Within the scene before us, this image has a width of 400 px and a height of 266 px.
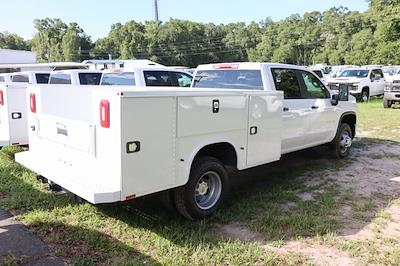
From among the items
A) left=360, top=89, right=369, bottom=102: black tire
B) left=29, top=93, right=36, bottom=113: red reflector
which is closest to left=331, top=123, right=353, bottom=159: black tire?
left=29, top=93, right=36, bottom=113: red reflector

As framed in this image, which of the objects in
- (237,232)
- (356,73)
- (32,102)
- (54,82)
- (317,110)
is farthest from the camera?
(356,73)

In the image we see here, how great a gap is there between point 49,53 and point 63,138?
11472cm

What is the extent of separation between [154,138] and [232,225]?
1.53m

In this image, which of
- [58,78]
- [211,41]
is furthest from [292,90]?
[211,41]

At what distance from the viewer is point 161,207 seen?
513 cm

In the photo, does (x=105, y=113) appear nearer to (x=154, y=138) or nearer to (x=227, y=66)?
(x=154, y=138)

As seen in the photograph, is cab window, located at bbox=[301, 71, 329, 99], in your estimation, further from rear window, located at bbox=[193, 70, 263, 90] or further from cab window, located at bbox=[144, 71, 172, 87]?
cab window, located at bbox=[144, 71, 172, 87]

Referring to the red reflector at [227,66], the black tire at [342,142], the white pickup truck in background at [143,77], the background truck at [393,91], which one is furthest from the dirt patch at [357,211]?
the background truck at [393,91]

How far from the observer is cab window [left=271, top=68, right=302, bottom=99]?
6.25 meters

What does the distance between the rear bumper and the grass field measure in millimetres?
596

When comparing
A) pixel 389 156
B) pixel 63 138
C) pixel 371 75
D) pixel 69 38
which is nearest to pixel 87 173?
pixel 63 138

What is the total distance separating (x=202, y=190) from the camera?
15.8 feet

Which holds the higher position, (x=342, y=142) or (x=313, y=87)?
(x=313, y=87)

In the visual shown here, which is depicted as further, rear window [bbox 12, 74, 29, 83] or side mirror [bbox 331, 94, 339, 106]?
rear window [bbox 12, 74, 29, 83]
